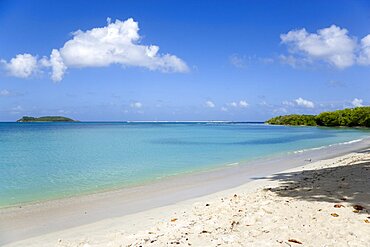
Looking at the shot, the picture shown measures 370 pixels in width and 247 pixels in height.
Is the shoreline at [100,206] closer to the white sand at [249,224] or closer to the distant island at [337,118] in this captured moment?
the white sand at [249,224]

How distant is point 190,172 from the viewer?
57.8 ft

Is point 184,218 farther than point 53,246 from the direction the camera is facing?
Yes

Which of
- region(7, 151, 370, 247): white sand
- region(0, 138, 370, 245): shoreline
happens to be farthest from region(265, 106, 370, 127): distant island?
region(7, 151, 370, 247): white sand

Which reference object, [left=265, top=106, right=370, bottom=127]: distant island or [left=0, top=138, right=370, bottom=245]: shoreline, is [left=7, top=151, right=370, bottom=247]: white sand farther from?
[left=265, top=106, right=370, bottom=127]: distant island

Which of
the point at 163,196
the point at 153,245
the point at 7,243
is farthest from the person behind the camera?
the point at 163,196

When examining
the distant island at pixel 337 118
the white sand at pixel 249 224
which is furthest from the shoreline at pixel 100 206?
the distant island at pixel 337 118

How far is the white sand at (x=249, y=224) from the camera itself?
552 cm

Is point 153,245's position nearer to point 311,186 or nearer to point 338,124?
point 311,186

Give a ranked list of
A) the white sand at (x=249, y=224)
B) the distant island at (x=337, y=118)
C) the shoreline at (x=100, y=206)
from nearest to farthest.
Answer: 1. the white sand at (x=249, y=224)
2. the shoreline at (x=100, y=206)
3. the distant island at (x=337, y=118)

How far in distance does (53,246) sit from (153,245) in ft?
7.13

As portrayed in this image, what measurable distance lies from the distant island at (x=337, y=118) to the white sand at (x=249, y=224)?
111476mm

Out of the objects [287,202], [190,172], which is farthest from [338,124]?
[287,202]

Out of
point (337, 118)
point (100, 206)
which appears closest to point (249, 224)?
point (100, 206)

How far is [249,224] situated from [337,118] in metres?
129
